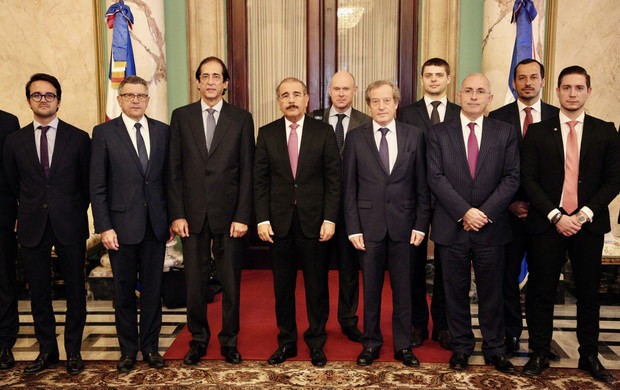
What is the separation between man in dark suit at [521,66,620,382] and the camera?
121 inches

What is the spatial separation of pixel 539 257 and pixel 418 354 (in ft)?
3.35

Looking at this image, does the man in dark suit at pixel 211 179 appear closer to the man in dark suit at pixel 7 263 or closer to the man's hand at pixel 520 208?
the man in dark suit at pixel 7 263

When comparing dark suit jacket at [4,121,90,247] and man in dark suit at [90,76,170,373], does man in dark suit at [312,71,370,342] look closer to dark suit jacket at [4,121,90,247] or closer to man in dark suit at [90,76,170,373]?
man in dark suit at [90,76,170,373]

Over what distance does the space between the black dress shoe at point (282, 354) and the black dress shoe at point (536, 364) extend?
4.79 ft

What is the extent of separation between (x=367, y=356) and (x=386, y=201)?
101 centimetres

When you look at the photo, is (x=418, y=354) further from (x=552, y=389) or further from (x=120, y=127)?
(x=120, y=127)

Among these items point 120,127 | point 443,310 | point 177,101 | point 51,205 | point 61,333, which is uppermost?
point 177,101

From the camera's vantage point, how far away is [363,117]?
3898 mm

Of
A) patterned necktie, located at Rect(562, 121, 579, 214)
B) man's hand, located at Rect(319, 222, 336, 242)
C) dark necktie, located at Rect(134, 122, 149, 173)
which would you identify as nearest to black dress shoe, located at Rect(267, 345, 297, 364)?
man's hand, located at Rect(319, 222, 336, 242)

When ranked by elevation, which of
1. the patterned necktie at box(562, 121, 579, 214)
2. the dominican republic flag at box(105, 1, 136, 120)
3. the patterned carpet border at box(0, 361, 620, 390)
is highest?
the dominican republic flag at box(105, 1, 136, 120)

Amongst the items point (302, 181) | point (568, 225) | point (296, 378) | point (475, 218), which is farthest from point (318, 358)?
point (568, 225)

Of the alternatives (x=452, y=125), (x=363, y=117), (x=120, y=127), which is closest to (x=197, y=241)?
(x=120, y=127)

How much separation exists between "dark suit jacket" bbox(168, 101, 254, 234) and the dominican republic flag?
1.75 metres

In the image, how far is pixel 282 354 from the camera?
134 inches
